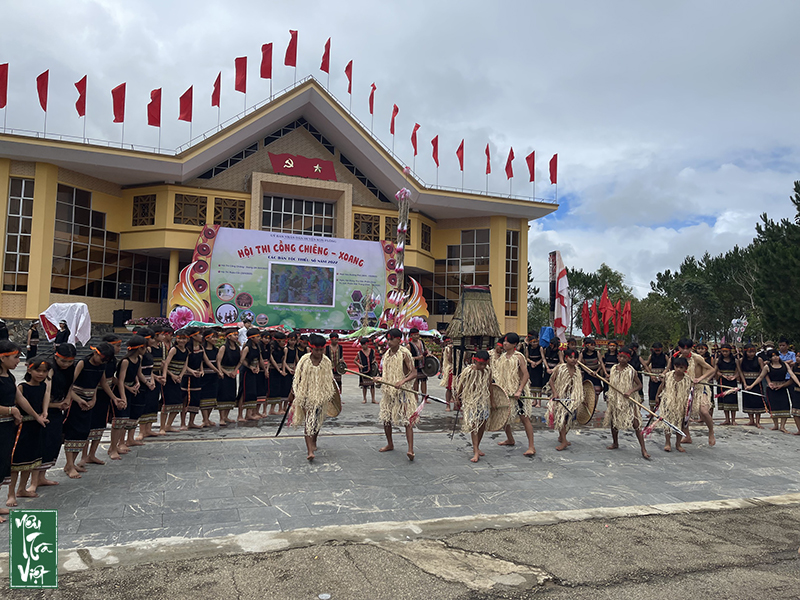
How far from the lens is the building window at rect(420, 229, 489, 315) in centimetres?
3306

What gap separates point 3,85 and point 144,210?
7411mm

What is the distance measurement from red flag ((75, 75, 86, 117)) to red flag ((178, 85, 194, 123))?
403cm

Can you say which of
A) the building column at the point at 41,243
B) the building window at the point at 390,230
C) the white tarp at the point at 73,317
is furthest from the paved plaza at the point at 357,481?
the building window at the point at 390,230

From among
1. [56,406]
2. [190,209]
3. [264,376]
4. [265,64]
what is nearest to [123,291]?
[190,209]

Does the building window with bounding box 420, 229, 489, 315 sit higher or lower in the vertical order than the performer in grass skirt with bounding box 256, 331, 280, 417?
higher

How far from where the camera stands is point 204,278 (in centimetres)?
2456

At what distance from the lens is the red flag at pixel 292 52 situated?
27.6 meters

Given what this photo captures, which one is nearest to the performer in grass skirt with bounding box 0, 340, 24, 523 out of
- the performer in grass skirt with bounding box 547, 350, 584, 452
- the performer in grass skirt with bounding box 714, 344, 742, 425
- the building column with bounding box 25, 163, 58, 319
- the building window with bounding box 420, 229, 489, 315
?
the performer in grass skirt with bounding box 547, 350, 584, 452

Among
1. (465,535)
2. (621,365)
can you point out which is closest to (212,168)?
(621,365)

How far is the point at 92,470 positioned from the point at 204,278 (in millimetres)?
19905

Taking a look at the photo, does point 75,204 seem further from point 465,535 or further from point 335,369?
point 465,535

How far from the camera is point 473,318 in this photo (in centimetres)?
1259

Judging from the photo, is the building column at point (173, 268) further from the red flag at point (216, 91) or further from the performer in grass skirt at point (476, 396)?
the performer in grass skirt at point (476, 396)

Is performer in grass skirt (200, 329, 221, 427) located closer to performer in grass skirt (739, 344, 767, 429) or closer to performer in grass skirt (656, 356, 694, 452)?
performer in grass skirt (656, 356, 694, 452)
